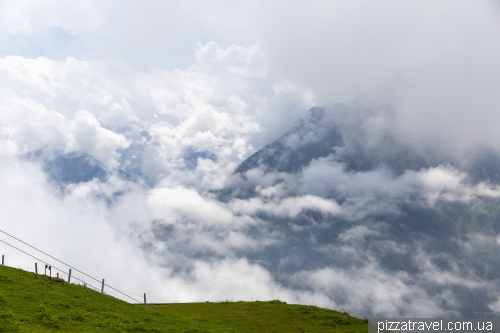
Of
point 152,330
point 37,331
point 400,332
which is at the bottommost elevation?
point 400,332

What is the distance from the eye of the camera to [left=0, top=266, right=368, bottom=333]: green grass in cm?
2839

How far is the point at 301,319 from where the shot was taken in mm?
47562

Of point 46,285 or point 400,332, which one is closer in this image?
point 46,285

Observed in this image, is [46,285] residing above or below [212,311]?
above

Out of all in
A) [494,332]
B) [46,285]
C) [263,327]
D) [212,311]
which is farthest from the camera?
[494,332]

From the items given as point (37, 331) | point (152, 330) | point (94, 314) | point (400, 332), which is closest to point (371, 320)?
point (400, 332)

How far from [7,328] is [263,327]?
31.4 m

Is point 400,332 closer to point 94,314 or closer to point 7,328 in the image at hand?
point 94,314

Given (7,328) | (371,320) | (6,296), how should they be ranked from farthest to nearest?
(371,320), (6,296), (7,328)

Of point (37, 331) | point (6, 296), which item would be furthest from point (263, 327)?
point (6, 296)

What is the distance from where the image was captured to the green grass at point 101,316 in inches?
1118

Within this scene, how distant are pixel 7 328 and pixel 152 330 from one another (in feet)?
44.8

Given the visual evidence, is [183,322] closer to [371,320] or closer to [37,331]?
[37,331]

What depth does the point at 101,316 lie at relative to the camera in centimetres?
3397
